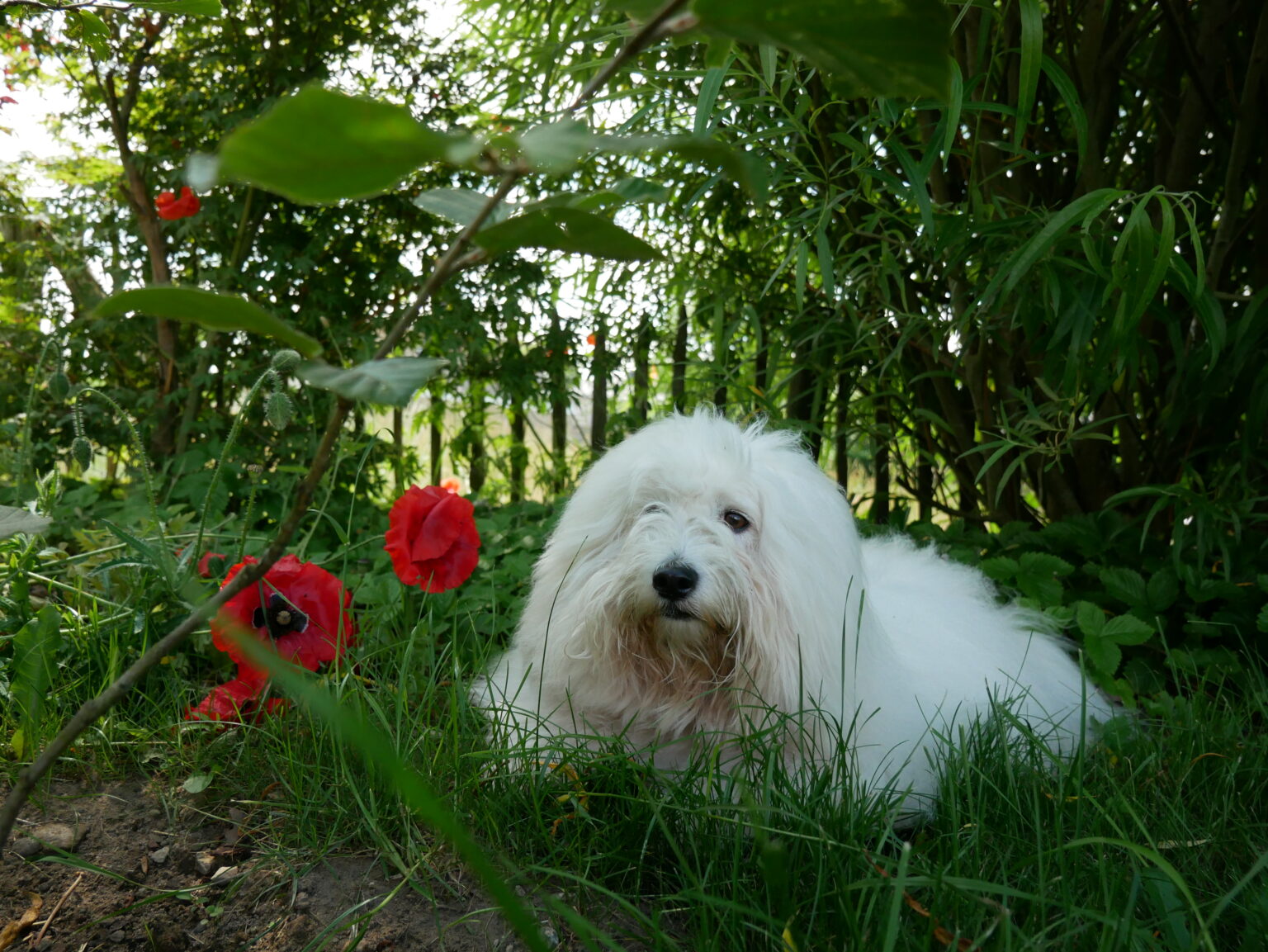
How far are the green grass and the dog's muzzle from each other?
0.92 ft

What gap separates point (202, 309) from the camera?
537 millimetres

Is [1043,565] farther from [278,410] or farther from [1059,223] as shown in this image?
[278,410]

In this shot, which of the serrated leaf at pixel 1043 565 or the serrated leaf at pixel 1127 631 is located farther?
the serrated leaf at pixel 1043 565

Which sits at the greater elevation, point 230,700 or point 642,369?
point 642,369

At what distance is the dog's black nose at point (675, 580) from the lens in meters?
1.59

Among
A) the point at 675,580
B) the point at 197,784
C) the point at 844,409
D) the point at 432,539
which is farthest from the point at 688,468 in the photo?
the point at 844,409

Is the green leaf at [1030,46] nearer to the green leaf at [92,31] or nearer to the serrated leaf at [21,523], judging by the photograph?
the green leaf at [92,31]

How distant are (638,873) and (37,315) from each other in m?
3.75

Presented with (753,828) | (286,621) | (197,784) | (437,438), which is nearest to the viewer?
(753,828)

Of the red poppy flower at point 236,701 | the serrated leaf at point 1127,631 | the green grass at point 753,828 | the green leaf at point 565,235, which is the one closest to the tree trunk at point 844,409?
the serrated leaf at point 1127,631

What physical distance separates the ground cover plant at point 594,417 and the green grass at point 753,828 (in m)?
0.01

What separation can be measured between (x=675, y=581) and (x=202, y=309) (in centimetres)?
113

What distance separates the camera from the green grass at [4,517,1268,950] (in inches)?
43.8

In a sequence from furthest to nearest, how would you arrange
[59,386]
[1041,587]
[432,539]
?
[1041,587] < [432,539] < [59,386]
